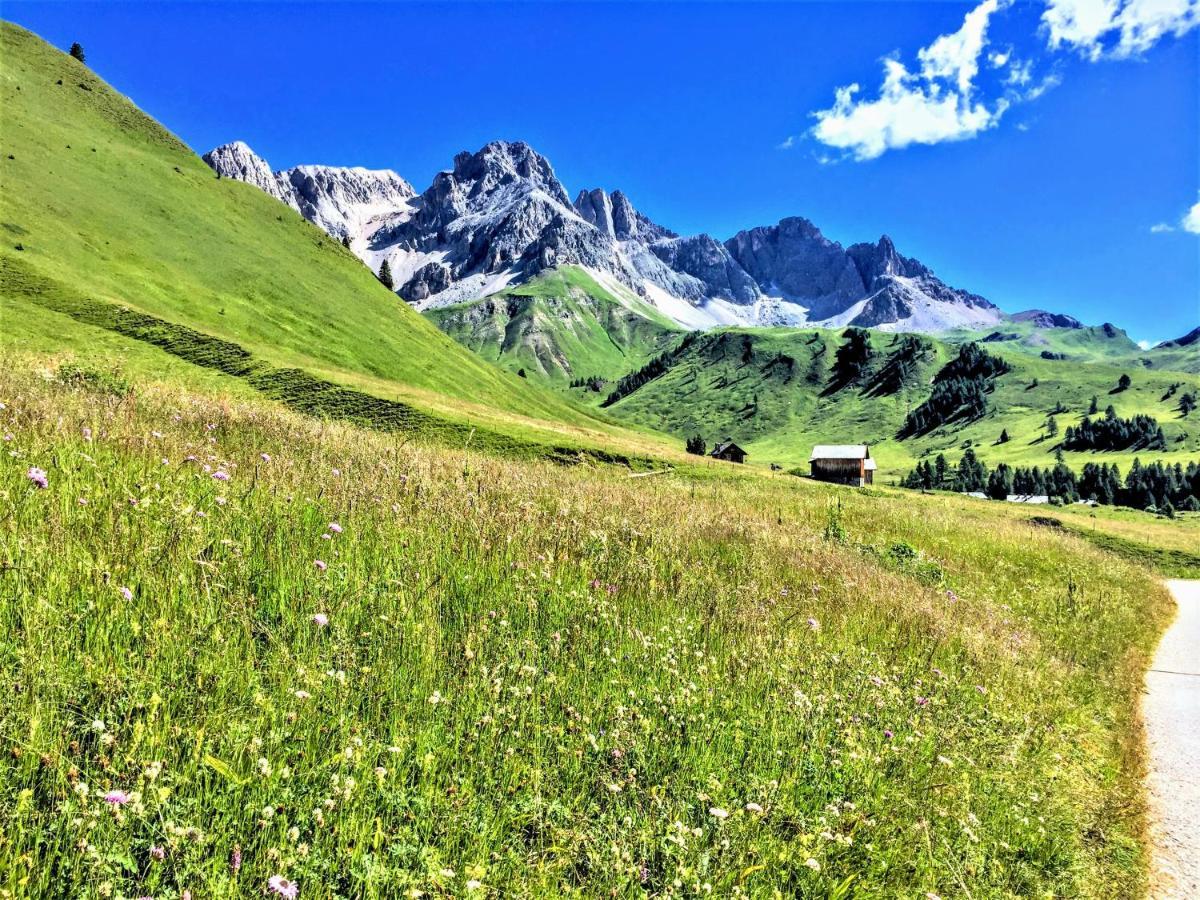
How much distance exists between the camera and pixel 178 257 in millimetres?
76812

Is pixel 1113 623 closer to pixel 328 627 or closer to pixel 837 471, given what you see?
pixel 328 627

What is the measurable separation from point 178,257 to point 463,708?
95.7m

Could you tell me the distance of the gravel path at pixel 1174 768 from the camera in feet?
18.1

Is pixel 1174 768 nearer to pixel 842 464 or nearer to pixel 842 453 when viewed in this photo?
pixel 842 464

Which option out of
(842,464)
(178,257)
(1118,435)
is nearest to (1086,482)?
(1118,435)

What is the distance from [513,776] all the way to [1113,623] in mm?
17579

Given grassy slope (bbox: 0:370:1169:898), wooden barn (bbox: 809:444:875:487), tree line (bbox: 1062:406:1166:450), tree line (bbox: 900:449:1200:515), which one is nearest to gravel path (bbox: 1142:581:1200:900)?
grassy slope (bbox: 0:370:1169:898)

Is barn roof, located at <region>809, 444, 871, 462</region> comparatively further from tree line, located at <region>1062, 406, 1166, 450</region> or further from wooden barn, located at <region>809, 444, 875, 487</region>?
tree line, located at <region>1062, 406, 1166, 450</region>

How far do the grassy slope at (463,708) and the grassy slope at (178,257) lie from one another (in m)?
29.6

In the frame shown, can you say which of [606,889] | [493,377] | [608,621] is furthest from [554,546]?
[493,377]

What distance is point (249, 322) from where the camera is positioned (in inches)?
2719

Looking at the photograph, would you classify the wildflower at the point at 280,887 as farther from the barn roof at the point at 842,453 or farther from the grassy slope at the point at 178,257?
the barn roof at the point at 842,453

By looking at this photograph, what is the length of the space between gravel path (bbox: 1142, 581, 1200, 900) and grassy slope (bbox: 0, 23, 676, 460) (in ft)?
97.6

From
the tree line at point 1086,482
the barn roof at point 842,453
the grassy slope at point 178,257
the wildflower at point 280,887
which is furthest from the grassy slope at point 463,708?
the tree line at point 1086,482
